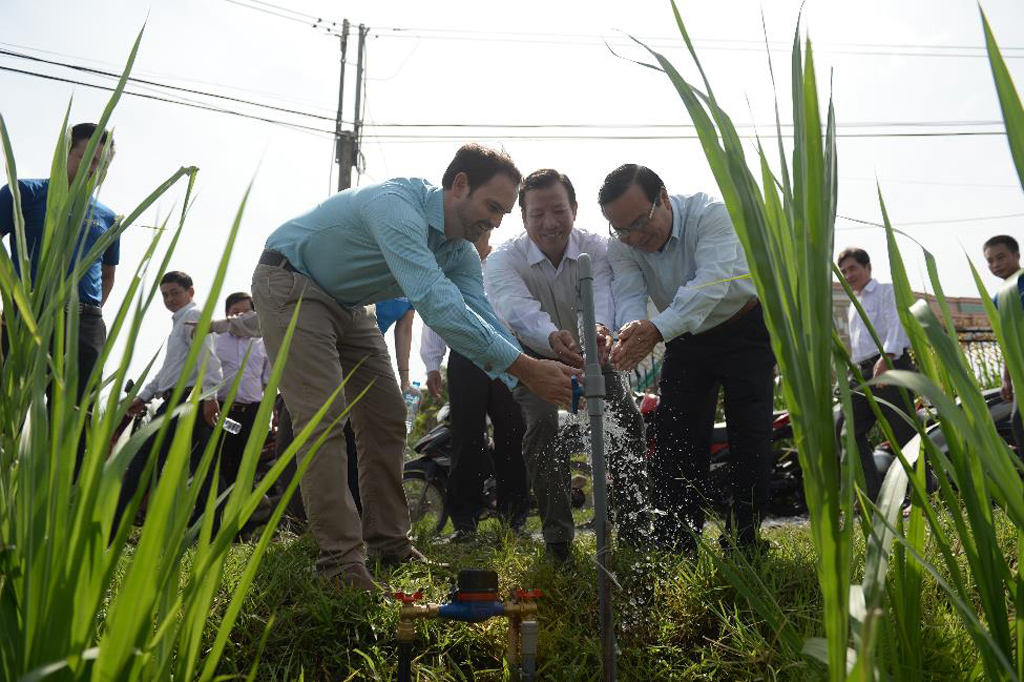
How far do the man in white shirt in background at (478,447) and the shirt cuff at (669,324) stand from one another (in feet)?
4.72

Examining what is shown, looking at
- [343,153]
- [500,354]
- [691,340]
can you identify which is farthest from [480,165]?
[343,153]

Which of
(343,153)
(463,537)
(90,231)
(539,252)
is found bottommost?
(463,537)

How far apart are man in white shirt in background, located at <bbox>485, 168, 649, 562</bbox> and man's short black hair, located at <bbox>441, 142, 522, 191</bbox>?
0.78 m

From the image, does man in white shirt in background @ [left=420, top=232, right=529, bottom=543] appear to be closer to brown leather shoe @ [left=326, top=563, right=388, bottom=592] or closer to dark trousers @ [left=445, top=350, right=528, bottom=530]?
dark trousers @ [left=445, top=350, right=528, bottom=530]

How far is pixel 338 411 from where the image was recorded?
3.18 meters

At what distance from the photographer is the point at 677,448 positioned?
390 centimetres

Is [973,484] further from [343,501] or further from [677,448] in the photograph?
[677,448]

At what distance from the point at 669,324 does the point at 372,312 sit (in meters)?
1.21

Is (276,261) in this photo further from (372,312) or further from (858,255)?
(858,255)

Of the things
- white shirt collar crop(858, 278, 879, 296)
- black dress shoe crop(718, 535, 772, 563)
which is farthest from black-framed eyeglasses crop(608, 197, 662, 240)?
white shirt collar crop(858, 278, 879, 296)

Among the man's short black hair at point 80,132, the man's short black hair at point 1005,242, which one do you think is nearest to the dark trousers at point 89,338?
the man's short black hair at point 80,132

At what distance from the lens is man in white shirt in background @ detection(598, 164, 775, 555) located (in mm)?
3568

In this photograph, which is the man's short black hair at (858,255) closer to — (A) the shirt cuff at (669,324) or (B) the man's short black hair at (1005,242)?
(B) the man's short black hair at (1005,242)

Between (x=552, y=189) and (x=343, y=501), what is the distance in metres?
1.75
